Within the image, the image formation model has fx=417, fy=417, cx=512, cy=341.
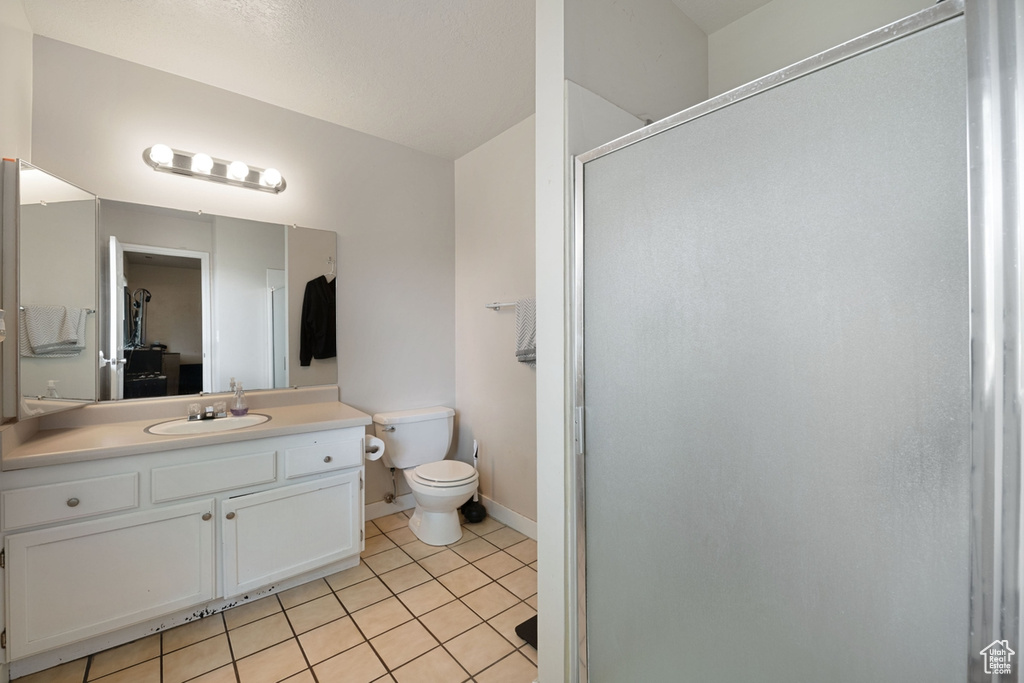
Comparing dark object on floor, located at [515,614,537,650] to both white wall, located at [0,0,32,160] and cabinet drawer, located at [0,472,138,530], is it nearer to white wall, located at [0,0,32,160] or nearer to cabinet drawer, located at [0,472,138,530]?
cabinet drawer, located at [0,472,138,530]

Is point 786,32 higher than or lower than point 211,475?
higher

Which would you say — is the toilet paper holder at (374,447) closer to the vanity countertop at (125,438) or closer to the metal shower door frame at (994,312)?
the vanity countertop at (125,438)

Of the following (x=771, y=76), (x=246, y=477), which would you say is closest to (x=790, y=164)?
(x=771, y=76)

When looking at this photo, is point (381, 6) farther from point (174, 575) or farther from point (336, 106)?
point (174, 575)

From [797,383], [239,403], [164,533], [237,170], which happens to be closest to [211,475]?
[164,533]

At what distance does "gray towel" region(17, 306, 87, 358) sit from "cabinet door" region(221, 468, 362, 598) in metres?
0.94

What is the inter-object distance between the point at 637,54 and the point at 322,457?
221 centimetres

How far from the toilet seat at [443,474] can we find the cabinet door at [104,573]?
1032 mm

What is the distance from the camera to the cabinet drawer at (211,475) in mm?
1689

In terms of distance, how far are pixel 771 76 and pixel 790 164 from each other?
0.19 m

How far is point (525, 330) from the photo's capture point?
8.20 ft

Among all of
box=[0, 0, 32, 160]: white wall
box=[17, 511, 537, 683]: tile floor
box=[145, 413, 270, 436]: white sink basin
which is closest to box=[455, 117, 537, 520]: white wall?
box=[17, 511, 537, 683]: tile floor

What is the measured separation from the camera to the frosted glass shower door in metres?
0.68

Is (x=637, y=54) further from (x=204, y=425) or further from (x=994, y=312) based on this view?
(x=204, y=425)
